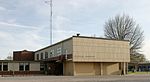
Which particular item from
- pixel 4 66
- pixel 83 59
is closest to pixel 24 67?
pixel 4 66

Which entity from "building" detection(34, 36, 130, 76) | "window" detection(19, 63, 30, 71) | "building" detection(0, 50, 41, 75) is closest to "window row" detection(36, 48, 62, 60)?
"building" detection(34, 36, 130, 76)

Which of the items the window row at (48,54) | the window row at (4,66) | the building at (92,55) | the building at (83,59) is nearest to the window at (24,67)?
the building at (83,59)

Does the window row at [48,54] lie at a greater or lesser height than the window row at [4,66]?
greater

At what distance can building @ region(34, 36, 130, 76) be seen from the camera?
55.3 meters

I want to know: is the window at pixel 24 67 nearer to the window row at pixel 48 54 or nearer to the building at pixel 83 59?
the building at pixel 83 59

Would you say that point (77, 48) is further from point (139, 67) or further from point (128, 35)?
point (139, 67)

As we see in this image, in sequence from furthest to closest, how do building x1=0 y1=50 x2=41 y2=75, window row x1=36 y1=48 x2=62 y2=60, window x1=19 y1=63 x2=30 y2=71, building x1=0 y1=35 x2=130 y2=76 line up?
window x1=19 y1=63 x2=30 y2=71, building x1=0 y1=50 x2=41 y2=75, window row x1=36 y1=48 x2=62 y2=60, building x1=0 y1=35 x2=130 y2=76

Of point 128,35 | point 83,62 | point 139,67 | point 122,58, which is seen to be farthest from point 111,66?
point 139,67

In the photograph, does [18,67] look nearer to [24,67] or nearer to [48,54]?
[24,67]

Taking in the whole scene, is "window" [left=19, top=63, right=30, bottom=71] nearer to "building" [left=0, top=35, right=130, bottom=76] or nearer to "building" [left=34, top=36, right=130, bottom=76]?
"building" [left=0, top=35, right=130, bottom=76]

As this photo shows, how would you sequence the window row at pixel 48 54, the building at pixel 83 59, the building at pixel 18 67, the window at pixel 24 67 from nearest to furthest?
the building at pixel 83 59 < the window row at pixel 48 54 < the building at pixel 18 67 < the window at pixel 24 67

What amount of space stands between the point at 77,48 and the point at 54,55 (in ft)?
40.9

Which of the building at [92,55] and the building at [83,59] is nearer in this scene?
the building at [92,55]

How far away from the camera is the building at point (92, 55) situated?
55.3 meters
